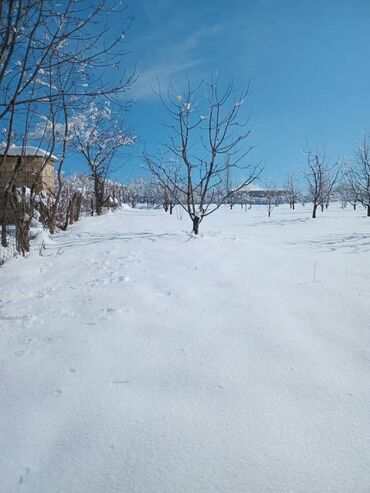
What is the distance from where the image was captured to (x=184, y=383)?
71.8 inches

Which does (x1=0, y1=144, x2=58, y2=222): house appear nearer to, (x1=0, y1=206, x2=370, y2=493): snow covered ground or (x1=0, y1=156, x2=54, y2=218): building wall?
(x1=0, y1=156, x2=54, y2=218): building wall

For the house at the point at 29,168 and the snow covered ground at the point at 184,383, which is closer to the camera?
the snow covered ground at the point at 184,383

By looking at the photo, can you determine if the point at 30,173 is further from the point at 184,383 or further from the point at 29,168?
the point at 184,383

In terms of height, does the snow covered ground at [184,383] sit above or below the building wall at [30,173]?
below

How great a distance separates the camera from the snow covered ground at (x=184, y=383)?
1.29 meters

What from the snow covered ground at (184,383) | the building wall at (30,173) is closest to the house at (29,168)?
the building wall at (30,173)

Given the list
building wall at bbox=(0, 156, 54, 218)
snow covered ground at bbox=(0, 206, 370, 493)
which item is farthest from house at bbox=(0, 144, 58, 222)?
snow covered ground at bbox=(0, 206, 370, 493)

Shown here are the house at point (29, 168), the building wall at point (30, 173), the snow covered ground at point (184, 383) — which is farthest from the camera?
the building wall at point (30, 173)

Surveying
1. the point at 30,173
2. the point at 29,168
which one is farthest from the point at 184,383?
the point at 29,168

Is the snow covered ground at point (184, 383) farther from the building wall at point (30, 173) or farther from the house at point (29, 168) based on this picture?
the building wall at point (30, 173)

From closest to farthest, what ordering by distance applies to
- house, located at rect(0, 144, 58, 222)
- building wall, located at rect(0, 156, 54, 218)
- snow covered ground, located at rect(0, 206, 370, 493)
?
1. snow covered ground, located at rect(0, 206, 370, 493)
2. house, located at rect(0, 144, 58, 222)
3. building wall, located at rect(0, 156, 54, 218)

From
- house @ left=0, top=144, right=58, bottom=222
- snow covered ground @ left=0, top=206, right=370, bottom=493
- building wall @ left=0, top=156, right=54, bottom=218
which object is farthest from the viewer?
building wall @ left=0, top=156, right=54, bottom=218

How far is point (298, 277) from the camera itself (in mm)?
3713

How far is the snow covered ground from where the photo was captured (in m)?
1.29
